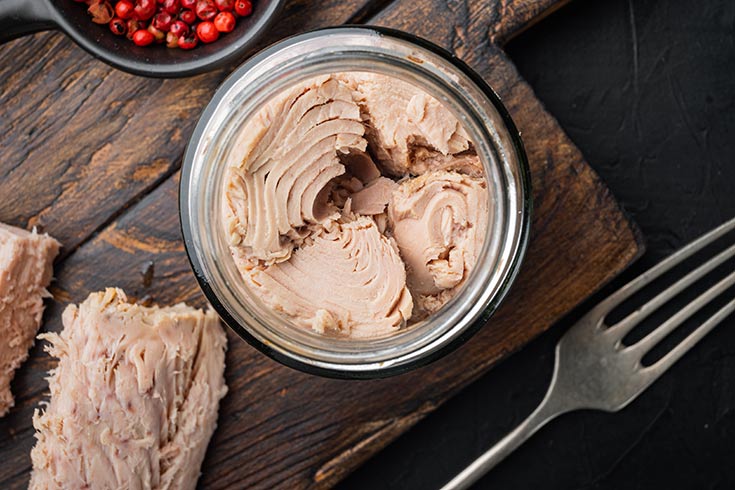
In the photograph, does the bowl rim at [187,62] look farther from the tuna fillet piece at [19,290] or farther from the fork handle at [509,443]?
the fork handle at [509,443]

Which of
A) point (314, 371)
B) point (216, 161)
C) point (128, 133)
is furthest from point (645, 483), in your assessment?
point (128, 133)

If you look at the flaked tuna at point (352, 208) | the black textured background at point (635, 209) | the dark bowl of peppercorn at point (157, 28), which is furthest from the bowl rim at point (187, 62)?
the black textured background at point (635, 209)

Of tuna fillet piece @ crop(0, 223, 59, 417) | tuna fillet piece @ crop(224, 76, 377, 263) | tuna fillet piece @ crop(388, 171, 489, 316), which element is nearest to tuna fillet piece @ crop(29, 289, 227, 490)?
tuna fillet piece @ crop(0, 223, 59, 417)

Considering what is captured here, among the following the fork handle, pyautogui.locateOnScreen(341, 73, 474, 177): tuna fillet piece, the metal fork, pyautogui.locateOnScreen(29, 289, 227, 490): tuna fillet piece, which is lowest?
pyautogui.locateOnScreen(29, 289, 227, 490): tuna fillet piece

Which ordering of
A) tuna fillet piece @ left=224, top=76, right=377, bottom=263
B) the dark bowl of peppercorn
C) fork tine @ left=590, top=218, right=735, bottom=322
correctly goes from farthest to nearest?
fork tine @ left=590, top=218, right=735, bottom=322 → the dark bowl of peppercorn → tuna fillet piece @ left=224, top=76, right=377, bottom=263

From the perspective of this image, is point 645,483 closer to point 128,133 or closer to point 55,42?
point 128,133

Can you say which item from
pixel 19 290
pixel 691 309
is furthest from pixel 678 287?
pixel 19 290

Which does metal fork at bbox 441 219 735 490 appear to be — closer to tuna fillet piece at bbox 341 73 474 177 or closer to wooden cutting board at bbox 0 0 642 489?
wooden cutting board at bbox 0 0 642 489

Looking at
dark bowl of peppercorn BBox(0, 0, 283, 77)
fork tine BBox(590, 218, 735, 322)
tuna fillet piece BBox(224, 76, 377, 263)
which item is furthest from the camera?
fork tine BBox(590, 218, 735, 322)
